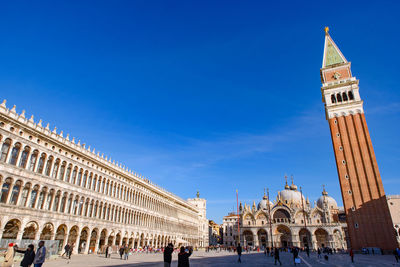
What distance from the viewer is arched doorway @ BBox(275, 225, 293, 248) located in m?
67.9

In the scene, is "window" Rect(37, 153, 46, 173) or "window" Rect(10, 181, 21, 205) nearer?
"window" Rect(10, 181, 21, 205)

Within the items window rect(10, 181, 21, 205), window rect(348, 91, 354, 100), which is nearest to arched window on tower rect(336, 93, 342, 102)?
window rect(348, 91, 354, 100)

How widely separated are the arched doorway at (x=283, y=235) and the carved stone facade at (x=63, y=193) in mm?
36582

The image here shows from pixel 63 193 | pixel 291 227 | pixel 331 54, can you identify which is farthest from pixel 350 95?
pixel 63 193

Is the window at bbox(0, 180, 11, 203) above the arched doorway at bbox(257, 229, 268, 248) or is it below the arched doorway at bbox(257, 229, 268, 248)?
above

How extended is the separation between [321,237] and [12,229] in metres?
65.8

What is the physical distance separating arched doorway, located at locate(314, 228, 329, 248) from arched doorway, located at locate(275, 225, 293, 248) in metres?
6.87

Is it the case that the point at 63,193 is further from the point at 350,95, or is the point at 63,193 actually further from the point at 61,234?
the point at 350,95

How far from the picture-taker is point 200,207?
85625 millimetres

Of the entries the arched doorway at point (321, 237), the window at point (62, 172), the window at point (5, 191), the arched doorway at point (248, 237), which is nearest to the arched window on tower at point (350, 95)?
the arched doorway at point (321, 237)

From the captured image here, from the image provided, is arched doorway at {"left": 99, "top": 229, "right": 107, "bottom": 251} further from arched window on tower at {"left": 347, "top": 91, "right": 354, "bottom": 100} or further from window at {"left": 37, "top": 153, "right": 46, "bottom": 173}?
arched window on tower at {"left": 347, "top": 91, "right": 354, "bottom": 100}

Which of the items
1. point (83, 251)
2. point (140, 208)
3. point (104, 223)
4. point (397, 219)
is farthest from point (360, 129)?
point (83, 251)

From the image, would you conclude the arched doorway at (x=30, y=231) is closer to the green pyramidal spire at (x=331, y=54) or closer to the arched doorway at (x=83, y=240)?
the arched doorway at (x=83, y=240)

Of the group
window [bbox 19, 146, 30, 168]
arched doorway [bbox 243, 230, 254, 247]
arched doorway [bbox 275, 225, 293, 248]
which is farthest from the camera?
arched doorway [bbox 243, 230, 254, 247]
